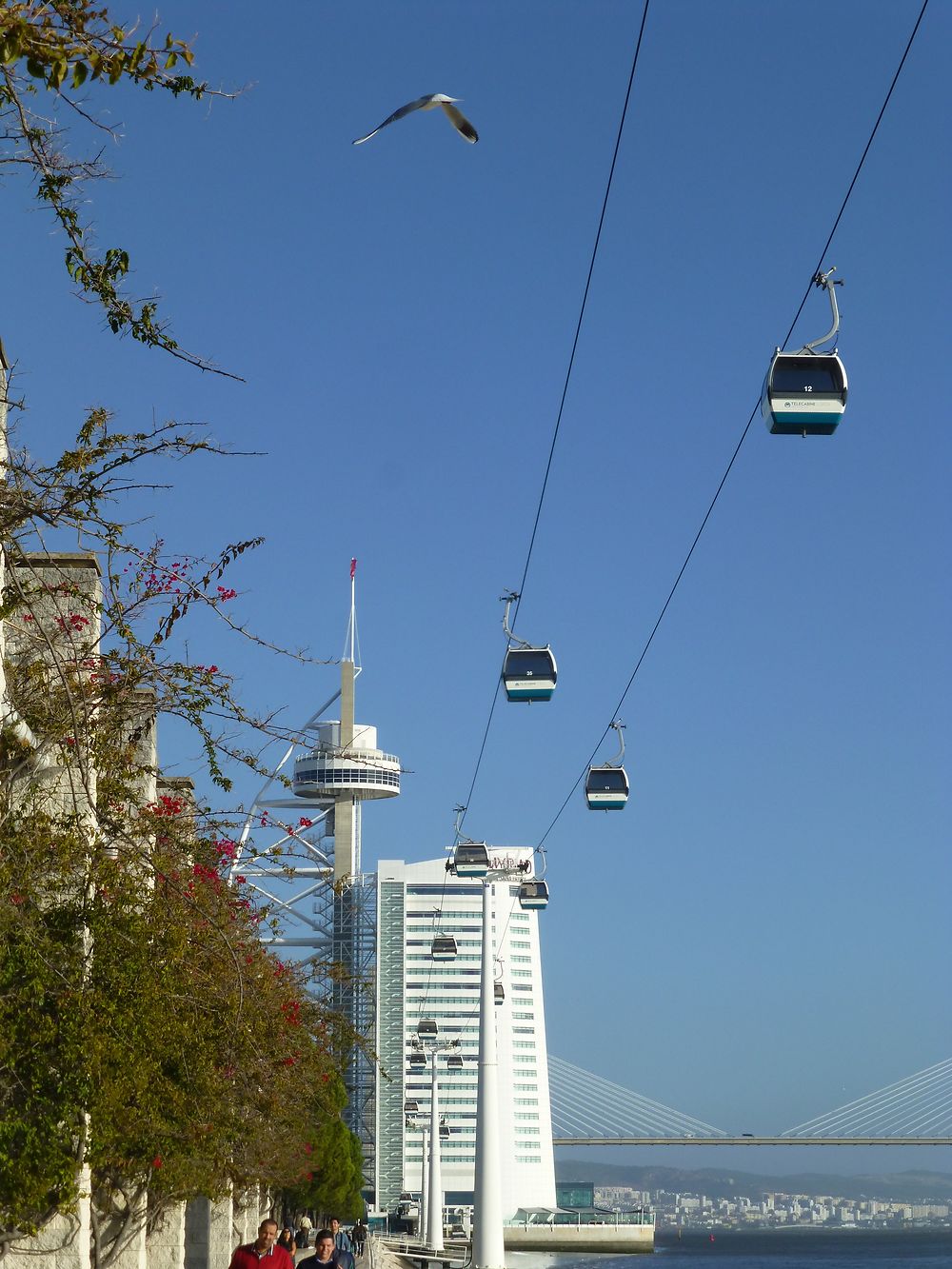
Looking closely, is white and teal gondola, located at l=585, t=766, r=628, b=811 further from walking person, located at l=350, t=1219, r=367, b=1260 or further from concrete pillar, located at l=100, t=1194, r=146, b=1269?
walking person, located at l=350, t=1219, r=367, b=1260

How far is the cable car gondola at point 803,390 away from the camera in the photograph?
12977 mm

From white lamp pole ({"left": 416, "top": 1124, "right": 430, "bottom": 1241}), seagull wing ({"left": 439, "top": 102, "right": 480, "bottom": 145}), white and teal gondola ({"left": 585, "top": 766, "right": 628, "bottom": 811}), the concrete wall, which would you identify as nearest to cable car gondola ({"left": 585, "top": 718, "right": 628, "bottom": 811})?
white and teal gondola ({"left": 585, "top": 766, "right": 628, "bottom": 811})

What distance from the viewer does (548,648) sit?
2514 centimetres

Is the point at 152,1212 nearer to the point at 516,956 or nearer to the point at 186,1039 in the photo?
the point at 186,1039

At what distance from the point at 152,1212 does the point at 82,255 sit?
17219 millimetres

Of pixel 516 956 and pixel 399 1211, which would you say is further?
pixel 516 956

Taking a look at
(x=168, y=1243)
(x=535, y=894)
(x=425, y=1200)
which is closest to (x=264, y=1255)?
(x=168, y=1243)

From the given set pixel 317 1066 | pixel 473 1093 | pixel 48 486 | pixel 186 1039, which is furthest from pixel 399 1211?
pixel 48 486

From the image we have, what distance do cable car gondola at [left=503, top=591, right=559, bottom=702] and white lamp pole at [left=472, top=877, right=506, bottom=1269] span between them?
4.41 meters

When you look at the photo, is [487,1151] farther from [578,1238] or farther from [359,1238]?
[578,1238]

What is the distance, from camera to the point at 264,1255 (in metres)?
12.7

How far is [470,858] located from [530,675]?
8.12m

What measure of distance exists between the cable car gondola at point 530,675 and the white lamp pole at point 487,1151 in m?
4.41

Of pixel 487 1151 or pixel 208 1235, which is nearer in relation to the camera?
pixel 487 1151
